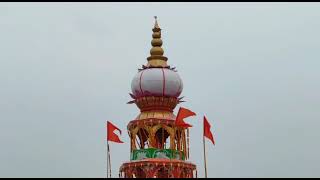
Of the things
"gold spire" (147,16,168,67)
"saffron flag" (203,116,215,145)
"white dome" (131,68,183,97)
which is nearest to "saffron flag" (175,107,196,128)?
"saffron flag" (203,116,215,145)

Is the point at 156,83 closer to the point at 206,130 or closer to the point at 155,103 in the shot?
the point at 155,103

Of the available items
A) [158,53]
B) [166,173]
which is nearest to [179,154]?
[166,173]

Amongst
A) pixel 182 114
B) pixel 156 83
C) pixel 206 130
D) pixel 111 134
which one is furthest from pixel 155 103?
pixel 206 130

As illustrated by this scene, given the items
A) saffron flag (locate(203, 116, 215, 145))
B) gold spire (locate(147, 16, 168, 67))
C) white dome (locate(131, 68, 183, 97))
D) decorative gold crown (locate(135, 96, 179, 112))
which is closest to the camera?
saffron flag (locate(203, 116, 215, 145))

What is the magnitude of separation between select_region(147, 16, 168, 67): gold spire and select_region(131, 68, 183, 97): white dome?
114 cm

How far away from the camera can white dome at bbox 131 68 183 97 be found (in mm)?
58531

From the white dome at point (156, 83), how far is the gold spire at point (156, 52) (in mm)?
1144

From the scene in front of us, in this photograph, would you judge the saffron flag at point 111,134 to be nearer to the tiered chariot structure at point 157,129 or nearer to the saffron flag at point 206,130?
the tiered chariot structure at point 157,129

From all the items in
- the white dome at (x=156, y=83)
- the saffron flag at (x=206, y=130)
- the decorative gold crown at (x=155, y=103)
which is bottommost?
the saffron flag at (x=206, y=130)

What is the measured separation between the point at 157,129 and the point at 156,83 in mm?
4180

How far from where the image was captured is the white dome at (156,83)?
58531 mm

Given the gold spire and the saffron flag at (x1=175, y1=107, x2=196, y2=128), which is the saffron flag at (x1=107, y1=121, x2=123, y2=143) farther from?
the gold spire

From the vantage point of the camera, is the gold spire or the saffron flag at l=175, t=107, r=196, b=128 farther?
the gold spire

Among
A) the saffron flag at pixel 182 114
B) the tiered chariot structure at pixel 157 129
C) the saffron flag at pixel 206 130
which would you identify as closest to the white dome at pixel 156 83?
the tiered chariot structure at pixel 157 129
